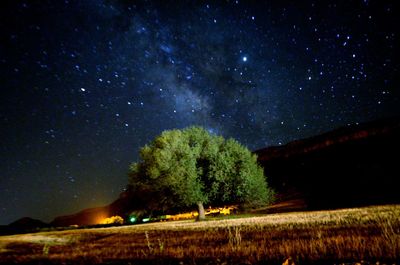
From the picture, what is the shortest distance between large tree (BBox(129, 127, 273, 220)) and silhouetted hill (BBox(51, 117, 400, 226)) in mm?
4733

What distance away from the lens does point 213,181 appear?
128ft

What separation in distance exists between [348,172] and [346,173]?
48cm

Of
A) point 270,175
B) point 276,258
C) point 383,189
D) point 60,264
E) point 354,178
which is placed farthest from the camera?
point 270,175

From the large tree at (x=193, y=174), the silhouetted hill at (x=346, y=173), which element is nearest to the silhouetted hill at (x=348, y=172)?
the silhouetted hill at (x=346, y=173)

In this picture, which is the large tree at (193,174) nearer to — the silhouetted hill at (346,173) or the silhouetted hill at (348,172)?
the silhouetted hill at (346,173)

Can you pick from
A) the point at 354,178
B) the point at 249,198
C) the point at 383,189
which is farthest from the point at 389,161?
the point at 249,198

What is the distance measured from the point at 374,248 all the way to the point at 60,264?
12.5 m

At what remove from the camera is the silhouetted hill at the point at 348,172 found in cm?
4574

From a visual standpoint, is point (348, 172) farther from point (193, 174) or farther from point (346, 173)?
point (193, 174)

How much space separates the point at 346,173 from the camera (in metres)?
68.4

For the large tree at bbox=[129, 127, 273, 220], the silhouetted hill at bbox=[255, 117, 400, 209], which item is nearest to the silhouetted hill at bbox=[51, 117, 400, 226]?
the silhouetted hill at bbox=[255, 117, 400, 209]

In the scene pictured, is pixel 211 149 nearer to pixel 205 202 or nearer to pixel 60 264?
pixel 205 202

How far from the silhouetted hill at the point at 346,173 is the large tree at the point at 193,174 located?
473 cm

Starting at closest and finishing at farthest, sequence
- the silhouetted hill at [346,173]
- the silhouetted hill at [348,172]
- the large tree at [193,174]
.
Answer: the large tree at [193,174], the silhouetted hill at [346,173], the silhouetted hill at [348,172]
